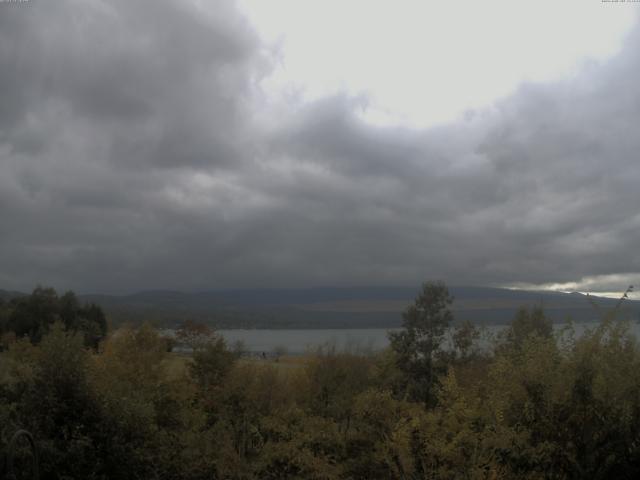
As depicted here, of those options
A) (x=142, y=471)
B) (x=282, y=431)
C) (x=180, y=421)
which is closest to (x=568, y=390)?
(x=142, y=471)

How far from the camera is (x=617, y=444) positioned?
11656 millimetres

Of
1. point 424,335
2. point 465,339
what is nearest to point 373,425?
point 424,335

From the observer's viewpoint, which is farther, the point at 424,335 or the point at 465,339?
the point at 465,339

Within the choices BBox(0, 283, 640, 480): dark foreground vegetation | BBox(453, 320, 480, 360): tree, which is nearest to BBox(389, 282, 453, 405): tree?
BBox(453, 320, 480, 360): tree

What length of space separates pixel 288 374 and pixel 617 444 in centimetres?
2677

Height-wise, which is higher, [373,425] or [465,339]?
[465,339]

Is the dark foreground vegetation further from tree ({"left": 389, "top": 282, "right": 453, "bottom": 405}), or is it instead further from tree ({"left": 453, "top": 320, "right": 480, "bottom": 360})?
tree ({"left": 453, "top": 320, "right": 480, "bottom": 360})

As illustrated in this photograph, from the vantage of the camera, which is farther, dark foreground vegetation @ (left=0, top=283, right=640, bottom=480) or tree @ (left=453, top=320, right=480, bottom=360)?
tree @ (left=453, top=320, right=480, bottom=360)

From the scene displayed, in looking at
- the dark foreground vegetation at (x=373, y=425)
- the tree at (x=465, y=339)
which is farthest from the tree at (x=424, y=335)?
the dark foreground vegetation at (x=373, y=425)

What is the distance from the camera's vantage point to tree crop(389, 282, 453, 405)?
39125mm

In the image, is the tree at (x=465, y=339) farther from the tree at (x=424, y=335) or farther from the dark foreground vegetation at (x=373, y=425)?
the dark foreground vegetation at (x=373, y=425)

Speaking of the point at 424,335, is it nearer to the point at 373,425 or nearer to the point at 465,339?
the point at 465,339

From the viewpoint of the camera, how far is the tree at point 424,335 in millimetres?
39125

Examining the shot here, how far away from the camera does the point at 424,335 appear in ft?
134
